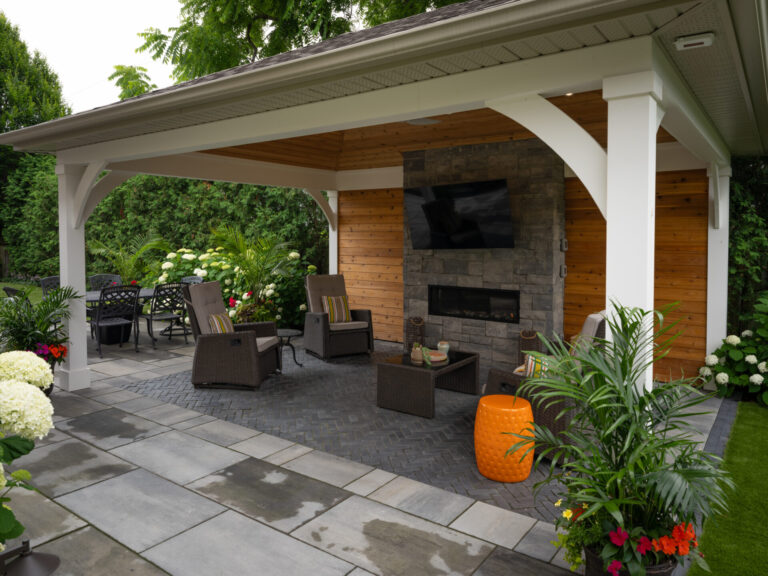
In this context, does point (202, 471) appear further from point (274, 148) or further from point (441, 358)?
point (274, 148)

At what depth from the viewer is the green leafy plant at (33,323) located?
558cm

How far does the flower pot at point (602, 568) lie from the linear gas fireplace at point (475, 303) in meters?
4.61

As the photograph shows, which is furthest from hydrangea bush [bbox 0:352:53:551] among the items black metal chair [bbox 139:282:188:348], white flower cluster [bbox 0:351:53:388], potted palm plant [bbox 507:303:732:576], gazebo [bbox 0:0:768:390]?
black metal chair [bbox 139:282:188:348]

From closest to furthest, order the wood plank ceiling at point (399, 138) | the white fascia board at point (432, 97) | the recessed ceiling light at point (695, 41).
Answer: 1. the recessed ceiling light at point (695, 41)
2. the white fascia board at point (432, 97)
3. the wood plank ceiling at point (399, 138)

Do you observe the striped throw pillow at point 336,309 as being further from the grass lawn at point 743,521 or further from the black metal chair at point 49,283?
the grass lawn at point 743,521

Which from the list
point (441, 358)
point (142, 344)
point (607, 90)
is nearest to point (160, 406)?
point (441, 358)

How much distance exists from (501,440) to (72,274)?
508 centimetres

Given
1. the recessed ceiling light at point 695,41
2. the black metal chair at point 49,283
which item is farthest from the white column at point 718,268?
the black metal chair at point 49,283

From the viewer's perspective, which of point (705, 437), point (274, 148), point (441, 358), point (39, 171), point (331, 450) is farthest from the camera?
point (39, 171)

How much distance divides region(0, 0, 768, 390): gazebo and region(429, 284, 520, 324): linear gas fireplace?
13 centimetres

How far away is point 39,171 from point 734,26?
1861 cm

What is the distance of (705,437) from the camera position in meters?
4.72

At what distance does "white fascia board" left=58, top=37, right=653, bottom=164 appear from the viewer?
2.90 meters

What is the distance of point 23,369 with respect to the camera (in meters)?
2.32
